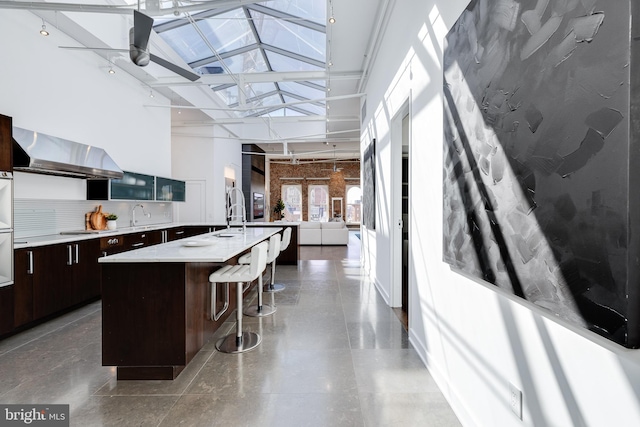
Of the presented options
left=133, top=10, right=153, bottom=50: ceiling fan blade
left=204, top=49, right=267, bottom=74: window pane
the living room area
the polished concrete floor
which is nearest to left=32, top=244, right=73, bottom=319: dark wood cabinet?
the polished concrete floor

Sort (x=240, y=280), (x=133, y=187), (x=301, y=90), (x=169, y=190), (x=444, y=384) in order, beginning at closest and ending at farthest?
(x=444, y=384) < (x=240, y=280) < (x=133, y=187) < (x=169, y=190) < (x=301, y=90)

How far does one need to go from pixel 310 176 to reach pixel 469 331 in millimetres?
14691

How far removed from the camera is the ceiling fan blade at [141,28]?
2.72 m

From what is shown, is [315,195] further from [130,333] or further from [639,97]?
[639,97]

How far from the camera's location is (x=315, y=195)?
1628 centimetres

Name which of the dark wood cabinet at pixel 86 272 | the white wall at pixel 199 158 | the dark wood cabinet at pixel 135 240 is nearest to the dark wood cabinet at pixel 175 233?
the dark wood cabinet at pixel 135 240

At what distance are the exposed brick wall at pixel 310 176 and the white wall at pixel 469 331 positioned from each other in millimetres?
12112

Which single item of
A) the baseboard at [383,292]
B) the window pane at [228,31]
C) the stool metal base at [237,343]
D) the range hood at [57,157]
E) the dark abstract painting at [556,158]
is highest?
the window pane at [228,31]

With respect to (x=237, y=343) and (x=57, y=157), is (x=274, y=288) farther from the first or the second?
(x=57, y=157)

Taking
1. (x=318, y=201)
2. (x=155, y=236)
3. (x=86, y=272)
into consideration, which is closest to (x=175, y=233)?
(x=155, y=236)

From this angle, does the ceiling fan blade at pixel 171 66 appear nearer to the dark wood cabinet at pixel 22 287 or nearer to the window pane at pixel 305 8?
the window pane at pixel 305 8

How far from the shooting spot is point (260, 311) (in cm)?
382

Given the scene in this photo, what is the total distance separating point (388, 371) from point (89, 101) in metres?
5.50

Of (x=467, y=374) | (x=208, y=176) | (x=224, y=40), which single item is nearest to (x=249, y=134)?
(x=208, y=176)
